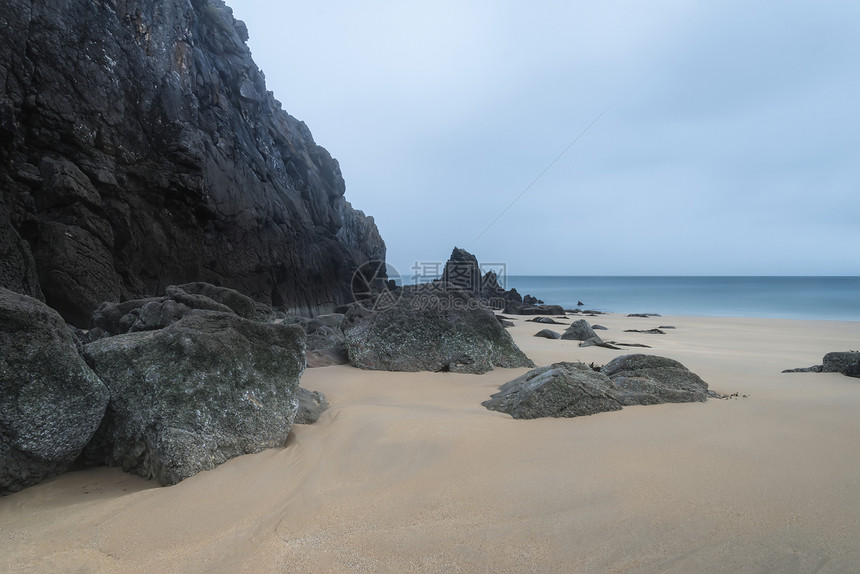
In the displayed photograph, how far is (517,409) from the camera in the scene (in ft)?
11.4

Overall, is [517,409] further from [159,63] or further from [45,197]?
[159,63]

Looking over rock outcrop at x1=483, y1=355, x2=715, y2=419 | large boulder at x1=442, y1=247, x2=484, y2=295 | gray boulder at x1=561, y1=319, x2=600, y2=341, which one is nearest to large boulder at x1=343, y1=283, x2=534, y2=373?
rock outcrop at x1=483, y1=355, x2=715, y2=419

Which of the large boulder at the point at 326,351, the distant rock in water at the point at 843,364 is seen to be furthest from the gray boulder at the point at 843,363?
the large boulder at the point at 326,351

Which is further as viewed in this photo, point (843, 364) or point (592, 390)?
point (843, 364)

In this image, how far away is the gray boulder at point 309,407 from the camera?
3450 millimetres

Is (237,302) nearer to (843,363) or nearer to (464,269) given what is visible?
(843,363)

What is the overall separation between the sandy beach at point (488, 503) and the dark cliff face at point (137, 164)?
9969 mm

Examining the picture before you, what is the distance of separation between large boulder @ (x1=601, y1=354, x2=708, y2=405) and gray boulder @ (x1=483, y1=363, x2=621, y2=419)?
22 cm

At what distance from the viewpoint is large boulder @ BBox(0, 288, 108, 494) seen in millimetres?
2268

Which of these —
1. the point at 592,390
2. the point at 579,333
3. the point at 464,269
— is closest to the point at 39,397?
the point at 592,390

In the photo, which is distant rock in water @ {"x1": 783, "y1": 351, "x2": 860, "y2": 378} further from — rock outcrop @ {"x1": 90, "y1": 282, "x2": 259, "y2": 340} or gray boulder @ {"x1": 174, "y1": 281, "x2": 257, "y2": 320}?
gray boulder @ {"x1": 174, "y1": 281, "x2": 257, "y2": 320}

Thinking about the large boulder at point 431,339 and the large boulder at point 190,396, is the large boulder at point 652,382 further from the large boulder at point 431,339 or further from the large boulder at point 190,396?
the large boulder at point 190,396

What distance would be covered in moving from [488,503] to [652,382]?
265cm

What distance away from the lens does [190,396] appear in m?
2.75
